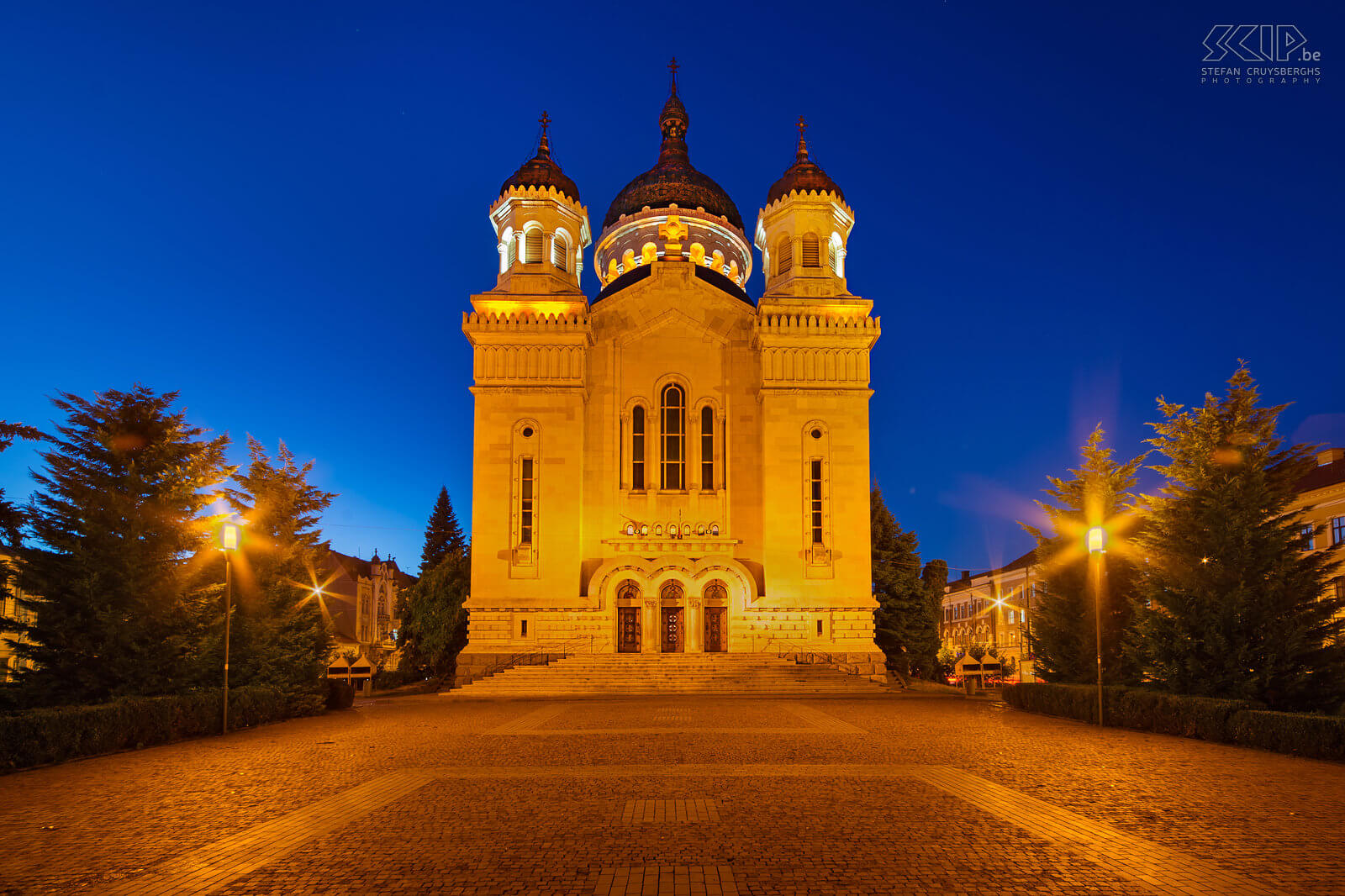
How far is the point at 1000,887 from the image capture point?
7.29m

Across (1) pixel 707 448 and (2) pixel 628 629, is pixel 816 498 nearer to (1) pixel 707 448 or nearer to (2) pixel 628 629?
(1) pixel 707 448

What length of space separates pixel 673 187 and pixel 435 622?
27.3 metres

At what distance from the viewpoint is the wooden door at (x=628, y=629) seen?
37.6 metres

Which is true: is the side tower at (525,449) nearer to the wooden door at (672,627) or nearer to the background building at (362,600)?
the wooden door at (672,627)

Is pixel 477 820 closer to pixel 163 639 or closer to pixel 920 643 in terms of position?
pixel 163 639

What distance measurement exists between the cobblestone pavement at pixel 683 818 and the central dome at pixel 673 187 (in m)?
39.5

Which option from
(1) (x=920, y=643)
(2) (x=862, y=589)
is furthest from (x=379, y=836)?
(1) (x=920, y=643)

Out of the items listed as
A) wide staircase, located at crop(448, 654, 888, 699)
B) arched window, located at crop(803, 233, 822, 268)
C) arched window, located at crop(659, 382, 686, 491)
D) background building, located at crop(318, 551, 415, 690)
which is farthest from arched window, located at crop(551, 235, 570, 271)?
background building, located at crop(318, 551, 415, 690)

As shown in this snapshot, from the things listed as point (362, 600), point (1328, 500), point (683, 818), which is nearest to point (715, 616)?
point (683, 818)

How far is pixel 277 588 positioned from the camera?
22734 mm

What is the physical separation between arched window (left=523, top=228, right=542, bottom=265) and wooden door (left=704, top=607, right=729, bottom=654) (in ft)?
56.7

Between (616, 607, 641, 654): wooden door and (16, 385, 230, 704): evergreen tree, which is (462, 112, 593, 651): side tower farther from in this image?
(16, 385, 230, 704): evergreen tree

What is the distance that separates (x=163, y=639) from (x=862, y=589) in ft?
86.7

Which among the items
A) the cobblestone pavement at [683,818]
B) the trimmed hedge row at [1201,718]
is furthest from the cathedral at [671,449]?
the cobblestone pavement at [683,818]
